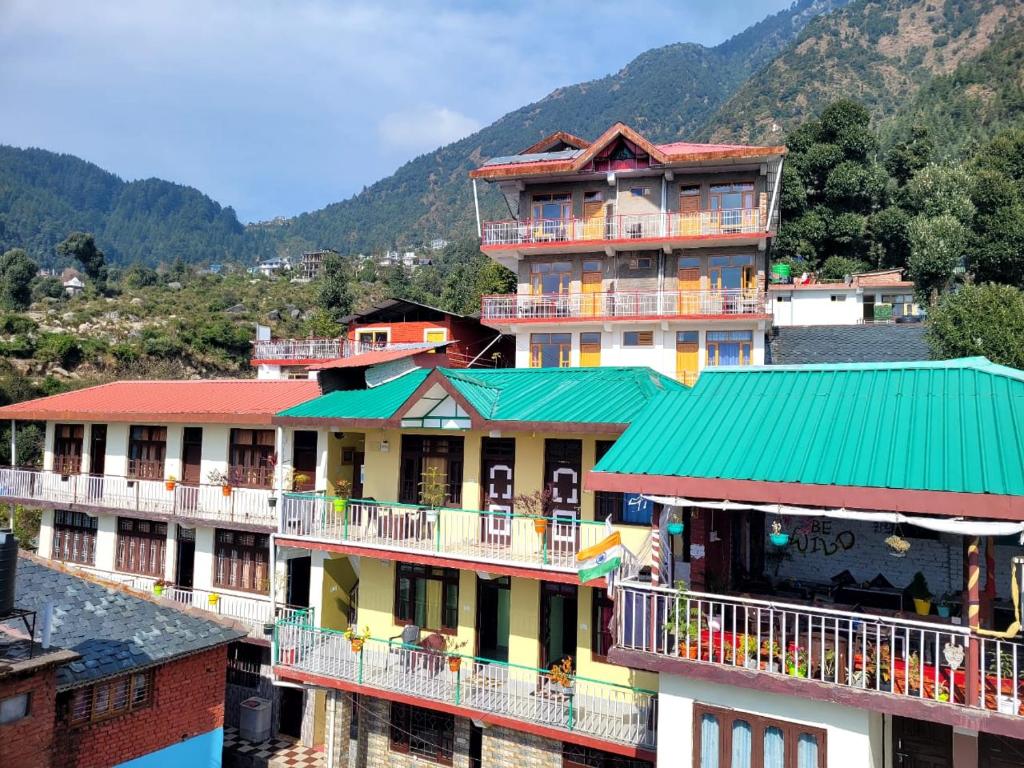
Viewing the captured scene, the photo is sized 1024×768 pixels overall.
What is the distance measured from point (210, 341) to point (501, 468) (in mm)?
48303

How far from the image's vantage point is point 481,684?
49.8ft

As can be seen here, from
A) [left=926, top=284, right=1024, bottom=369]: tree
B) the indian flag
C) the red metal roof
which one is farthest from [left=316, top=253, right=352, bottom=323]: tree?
the indian flag

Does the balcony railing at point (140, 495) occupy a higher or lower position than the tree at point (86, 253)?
lower

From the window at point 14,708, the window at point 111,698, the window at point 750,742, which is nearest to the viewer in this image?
the window at point 750,742

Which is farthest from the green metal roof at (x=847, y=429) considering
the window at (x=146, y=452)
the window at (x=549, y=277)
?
the window at (x=146, y=452)

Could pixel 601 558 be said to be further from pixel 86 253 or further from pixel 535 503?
pixel 86 253

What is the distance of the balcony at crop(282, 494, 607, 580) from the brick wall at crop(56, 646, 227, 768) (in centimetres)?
336

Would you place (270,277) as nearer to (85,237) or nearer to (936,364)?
(85,237)

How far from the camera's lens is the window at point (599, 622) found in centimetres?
1531

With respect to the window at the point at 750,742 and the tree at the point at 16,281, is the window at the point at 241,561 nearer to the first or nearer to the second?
the window at the point at 750,742

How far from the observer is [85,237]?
81.7 meters

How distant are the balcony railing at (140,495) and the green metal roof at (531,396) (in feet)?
14.0

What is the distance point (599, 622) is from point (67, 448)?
19.5m

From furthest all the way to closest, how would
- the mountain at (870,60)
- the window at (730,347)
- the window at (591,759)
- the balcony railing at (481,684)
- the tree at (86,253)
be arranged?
1. the mountain at (870,60)
2. the tree at (86,253)
3. the window at (730,347)
4. the window at (591,759)
5. the balcony railing at (481,684)
